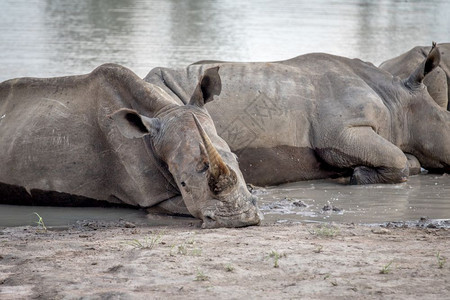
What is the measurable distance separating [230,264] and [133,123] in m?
2.50

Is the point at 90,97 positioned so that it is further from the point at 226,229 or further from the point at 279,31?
the point at 279,31

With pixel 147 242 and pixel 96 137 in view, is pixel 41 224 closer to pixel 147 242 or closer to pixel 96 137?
pixel 96 137

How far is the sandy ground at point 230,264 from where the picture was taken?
5.63 meters

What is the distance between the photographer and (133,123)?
837 centimetres

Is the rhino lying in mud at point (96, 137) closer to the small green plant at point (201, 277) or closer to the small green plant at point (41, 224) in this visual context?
the small green plant at point (41, 224)

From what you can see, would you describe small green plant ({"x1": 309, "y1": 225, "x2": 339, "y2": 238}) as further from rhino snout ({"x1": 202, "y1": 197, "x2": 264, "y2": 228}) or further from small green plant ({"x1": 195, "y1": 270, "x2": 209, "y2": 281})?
small green plant ({"x1": 195, "y1": 270, "x2": 209, "y2": 281})

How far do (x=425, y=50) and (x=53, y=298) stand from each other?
7411mm

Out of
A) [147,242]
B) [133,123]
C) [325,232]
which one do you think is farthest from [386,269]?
[133,123]

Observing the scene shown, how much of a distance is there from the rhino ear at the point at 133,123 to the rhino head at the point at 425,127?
3580 mm

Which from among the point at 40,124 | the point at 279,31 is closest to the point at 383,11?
the point at 279,31

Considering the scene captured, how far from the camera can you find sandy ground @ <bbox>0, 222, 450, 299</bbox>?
5.63 meters

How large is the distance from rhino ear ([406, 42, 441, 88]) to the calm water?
1.05 m

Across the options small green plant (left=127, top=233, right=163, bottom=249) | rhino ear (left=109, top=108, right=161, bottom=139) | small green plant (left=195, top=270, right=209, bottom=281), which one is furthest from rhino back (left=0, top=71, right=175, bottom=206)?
small green plant (left=195, top=270, right=209, bottom=281)

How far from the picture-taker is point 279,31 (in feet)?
73.1
